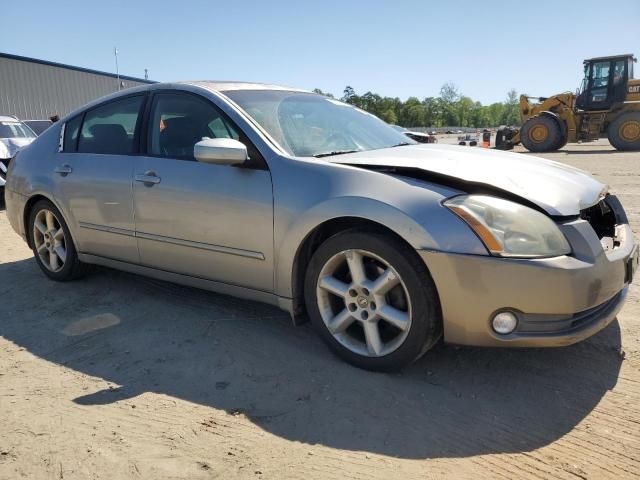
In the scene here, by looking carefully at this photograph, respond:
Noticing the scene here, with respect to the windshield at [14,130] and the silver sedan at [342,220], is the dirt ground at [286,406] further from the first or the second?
the windshield at [14,130]

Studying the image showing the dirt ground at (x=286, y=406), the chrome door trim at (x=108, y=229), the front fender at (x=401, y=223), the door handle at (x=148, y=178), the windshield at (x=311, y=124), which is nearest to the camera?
the dirt ground at (x=286, y=406)

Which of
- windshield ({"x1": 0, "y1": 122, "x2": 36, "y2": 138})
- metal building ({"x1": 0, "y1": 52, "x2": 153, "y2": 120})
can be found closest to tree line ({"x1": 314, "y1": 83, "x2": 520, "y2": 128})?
metal building ({"x1": 0, "y1": 52, "x2": 153, "y2": 120})

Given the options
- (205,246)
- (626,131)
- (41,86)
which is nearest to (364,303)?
(205,246)

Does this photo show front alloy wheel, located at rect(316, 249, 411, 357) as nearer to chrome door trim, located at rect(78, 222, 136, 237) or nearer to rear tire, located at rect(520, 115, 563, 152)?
chrome door trim, located at rect(78, 222, 136, 237)

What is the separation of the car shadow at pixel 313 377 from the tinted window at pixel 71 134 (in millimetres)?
1288

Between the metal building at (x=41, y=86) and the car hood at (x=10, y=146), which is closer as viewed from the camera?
the car hood at (x=10, y=146)

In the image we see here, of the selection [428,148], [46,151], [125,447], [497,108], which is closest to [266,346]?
[125,447]

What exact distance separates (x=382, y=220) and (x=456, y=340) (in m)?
0.67

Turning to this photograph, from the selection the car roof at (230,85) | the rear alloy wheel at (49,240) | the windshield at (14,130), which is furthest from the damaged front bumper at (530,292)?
the windshield at (14,130)

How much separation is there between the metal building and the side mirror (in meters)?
27.8

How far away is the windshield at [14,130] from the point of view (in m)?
10.3

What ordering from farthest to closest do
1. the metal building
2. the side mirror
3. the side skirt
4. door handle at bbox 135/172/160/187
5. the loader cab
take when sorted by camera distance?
the metal building
the loader cab
door handle at bbox 135/172/160/187
the side skirt
the side mirror

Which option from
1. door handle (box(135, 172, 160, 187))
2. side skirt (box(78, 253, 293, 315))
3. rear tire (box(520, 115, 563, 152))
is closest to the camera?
side skirt (box(78, 253, 293, 315))

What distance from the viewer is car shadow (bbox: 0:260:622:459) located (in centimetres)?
220
